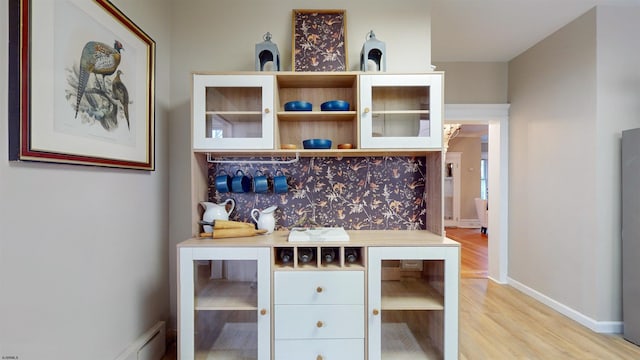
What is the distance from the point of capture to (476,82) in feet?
10.6

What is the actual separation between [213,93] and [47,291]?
1.21 meters

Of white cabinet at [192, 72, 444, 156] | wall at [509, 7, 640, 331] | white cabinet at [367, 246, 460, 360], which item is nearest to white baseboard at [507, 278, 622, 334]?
wall at [509, 7, 640, 331]

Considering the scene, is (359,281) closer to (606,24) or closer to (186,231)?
(186,231)

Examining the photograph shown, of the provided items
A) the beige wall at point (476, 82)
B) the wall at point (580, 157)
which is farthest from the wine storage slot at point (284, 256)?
the beige wall at point (476, 82)

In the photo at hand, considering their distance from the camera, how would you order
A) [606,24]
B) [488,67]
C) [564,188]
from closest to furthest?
[606,24]
[564,188]
[488,67]

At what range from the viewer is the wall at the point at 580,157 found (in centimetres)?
215

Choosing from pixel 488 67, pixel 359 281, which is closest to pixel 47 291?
pixel 359 281

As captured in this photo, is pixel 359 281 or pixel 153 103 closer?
pixel 359 281

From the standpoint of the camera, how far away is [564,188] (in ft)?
8.01

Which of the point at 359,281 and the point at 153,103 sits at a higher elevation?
the point at 153,103

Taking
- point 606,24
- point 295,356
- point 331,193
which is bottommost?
point 295,356

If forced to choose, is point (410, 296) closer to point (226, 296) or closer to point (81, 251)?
point (226, 296)

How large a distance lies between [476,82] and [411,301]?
2.77 meters

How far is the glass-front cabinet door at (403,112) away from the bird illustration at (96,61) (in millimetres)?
1340
